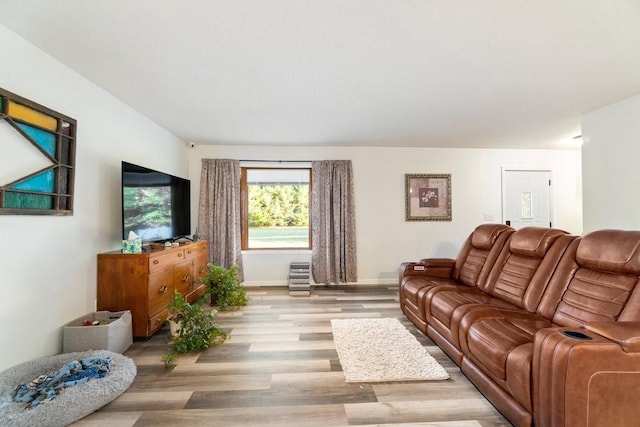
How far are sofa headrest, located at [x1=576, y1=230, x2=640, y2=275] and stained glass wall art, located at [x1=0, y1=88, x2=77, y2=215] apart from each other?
375 cm

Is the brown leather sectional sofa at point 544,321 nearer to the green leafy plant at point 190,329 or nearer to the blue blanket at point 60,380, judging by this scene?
the green leafy plant at point 190,329

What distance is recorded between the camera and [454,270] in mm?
3197

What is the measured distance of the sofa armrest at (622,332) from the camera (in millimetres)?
1191

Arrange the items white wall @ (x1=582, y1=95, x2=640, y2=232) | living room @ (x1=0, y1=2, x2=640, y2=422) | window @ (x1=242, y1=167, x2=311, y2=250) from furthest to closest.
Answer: window @ (x1=242, y1=167, x2=311, y2=250) → white wall @ (x1=582, y1=95, x2=640, y2=232) → living room @ (x1=0, y1=2, x2=640, y2=422)

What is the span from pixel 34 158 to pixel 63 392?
59.5 inches

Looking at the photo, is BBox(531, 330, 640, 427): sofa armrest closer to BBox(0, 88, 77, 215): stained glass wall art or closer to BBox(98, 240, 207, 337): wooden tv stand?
Answer: BBox(98, 240, 207, 337): wooden tv stand

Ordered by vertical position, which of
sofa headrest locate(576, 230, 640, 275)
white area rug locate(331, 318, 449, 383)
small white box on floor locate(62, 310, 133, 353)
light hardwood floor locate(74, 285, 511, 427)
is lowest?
light hardwood floor locate(74, 285, 511, 427)

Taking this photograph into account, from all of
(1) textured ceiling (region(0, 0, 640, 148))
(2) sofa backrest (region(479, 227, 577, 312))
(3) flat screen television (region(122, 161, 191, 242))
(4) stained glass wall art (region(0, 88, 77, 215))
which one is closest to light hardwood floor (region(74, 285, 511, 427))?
(2) sofa backrest (region(479, 227, 577, 312))

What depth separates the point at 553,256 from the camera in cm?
214

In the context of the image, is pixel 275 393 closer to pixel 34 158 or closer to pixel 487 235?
pixel 34 158

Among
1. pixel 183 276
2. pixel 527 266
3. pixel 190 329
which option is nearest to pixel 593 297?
pixel 527 266

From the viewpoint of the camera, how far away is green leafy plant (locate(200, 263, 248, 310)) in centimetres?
347

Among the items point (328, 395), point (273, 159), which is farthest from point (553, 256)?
point (273, 159)

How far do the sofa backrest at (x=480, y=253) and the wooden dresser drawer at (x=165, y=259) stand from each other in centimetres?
312
